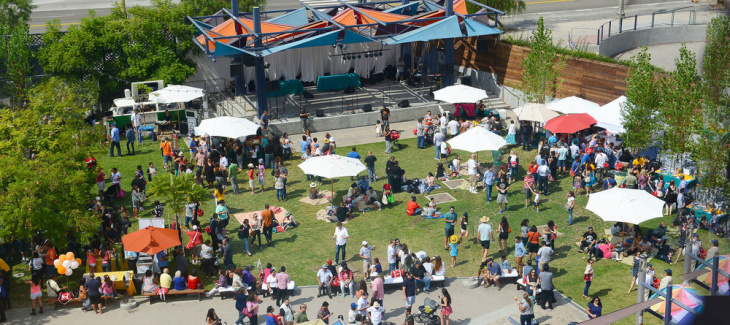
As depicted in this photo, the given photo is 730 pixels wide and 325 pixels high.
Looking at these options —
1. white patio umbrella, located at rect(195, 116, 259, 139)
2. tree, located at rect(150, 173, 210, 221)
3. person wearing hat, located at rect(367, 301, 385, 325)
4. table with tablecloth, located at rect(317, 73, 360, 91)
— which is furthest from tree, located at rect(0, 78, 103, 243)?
table with tablecloth, located at rect(317, 73, 360, 91)

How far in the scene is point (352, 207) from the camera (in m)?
25.0

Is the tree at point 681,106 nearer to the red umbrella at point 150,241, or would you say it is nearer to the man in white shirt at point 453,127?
the man in white shirt at point 453,127

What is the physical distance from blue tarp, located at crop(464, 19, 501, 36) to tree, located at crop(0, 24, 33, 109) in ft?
66.2

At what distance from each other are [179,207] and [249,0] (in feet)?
65.4

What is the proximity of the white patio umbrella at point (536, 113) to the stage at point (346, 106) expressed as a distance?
6.34m

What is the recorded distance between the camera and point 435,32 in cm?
3409

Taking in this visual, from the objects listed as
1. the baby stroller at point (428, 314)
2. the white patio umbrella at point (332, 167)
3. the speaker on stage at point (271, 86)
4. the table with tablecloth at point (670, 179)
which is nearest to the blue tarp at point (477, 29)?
the speaker on stage at point (271, 86)

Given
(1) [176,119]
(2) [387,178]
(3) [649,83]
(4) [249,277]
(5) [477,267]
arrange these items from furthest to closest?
(1) [176,119] < (2) [387,178] < (3) [649,83] < (5) [477,267] < (4) [249,277]

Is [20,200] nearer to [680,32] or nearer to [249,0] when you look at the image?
[249,0]

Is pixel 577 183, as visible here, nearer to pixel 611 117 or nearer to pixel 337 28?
pixel 611 117

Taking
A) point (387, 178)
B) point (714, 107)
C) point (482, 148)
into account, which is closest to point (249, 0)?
point (387, 178)

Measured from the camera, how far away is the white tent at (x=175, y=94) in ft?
106

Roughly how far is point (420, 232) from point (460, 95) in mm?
10301

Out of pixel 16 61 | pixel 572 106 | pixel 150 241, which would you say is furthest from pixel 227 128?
pixel 572 106
